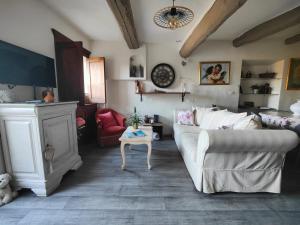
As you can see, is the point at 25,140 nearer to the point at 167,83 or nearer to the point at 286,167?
the point at 167,83

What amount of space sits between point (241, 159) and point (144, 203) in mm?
1239

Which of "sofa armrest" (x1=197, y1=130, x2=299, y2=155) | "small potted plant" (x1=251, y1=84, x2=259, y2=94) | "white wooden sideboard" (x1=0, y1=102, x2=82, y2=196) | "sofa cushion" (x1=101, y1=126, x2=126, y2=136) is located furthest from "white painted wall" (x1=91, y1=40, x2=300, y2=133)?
"sofa armrest" (x1=197, y1=130, x2=299, y2=155)

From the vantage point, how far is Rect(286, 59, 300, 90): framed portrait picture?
4.07 m

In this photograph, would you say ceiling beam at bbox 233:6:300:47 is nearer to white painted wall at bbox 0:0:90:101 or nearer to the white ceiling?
the white ceiling

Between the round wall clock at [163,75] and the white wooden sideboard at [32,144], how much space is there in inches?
108

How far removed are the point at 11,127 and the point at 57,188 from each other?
0.93m

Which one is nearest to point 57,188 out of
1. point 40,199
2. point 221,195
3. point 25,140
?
point 40,199

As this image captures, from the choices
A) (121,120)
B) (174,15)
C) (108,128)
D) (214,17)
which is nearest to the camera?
(174,15)

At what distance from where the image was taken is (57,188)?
2025 mm

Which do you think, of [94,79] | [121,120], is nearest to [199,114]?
[121,120]

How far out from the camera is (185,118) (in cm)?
375

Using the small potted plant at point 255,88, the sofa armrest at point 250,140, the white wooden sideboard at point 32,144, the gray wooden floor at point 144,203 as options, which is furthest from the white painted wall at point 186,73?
the sofa armrest at point 250,140

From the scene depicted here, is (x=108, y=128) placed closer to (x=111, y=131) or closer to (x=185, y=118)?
(x=111, y=131)

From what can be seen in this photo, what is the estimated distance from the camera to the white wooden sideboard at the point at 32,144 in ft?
5.64
